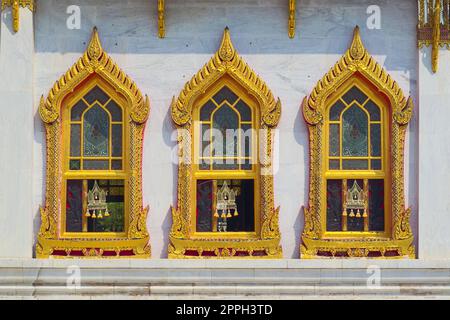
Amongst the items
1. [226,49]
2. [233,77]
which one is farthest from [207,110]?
[226,49]

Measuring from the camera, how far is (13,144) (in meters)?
8.60

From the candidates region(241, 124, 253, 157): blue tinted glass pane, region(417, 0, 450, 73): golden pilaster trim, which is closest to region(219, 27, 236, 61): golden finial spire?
region(241, 124, 253, 157): blue tinted glass pane

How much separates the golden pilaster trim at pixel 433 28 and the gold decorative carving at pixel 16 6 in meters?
4.71

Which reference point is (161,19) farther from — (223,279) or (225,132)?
(223,279)

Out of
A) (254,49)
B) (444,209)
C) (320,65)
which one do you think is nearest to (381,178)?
(444,209)

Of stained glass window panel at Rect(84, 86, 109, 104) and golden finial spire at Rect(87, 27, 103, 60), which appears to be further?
stained glass window panel at Rect(84, 86, 109, 104)

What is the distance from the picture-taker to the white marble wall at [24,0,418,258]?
28.6ft

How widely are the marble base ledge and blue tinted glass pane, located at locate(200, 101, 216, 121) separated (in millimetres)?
1744

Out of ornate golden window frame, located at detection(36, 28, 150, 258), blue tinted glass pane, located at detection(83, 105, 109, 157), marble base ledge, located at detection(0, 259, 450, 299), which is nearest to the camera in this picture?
marble base ledge, located at detection(0, 259, 450, 299)

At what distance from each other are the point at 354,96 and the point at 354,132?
0.44 m

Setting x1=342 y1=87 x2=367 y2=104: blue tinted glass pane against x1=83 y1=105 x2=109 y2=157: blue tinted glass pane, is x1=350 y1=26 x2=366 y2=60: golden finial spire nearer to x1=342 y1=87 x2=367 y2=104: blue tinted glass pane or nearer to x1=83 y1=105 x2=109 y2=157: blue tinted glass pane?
x1=342 y1=87 x2=367 y2=104: blue tinted glass pane

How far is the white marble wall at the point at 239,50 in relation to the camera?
8711 millimetres

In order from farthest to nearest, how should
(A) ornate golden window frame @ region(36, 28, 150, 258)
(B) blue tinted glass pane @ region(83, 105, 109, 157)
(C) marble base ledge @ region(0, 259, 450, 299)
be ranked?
1. (B) blue tinted glass pane @ region(83, 105, 109, 157)
2. (A) ornate golden window frame @ region(36, 28, 150, 258)
3. (C) marble base ledge @ region(0, 259, 450, 299)

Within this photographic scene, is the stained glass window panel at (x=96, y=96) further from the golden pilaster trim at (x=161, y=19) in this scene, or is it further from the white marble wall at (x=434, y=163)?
the white marble wall at (x=434, y=163)
